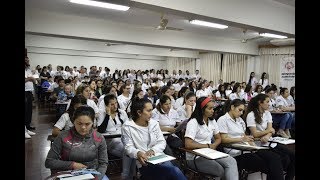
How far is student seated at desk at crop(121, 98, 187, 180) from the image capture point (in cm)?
258

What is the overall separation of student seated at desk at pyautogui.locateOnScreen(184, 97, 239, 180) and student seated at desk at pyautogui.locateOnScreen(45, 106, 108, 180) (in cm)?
103

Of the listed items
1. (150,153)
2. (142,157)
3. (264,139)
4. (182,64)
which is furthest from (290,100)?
(182,64)

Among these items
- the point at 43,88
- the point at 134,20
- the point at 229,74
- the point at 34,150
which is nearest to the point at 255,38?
the point at 229,74

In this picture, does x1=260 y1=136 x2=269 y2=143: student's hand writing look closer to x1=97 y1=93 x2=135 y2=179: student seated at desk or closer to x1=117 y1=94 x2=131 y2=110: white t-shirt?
x1=97 y1=93 x2=135 y2=179: student seated at desk

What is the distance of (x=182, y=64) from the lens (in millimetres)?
18234

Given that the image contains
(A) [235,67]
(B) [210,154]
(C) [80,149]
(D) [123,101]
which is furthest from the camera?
(A) [235,67]

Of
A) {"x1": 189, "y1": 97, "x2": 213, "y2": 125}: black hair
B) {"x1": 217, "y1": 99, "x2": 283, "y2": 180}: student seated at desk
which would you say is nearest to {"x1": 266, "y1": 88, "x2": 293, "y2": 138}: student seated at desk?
{"x1": 217, "y1": 99, "x2": 283, "y2": 180}: student seated at desk

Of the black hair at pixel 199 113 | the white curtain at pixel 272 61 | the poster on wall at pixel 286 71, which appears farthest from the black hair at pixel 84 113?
the white curtain at pixel 272 61

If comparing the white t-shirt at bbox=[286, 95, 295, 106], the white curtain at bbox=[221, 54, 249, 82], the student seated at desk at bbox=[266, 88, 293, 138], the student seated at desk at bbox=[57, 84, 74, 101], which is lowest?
the student seated at desk at bbox=[266, 88, 293, 138]

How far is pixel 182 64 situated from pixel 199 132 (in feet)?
50.1

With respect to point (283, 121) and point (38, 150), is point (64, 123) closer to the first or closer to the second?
point (38, 150)

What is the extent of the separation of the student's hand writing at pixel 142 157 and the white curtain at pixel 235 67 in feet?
39.4
